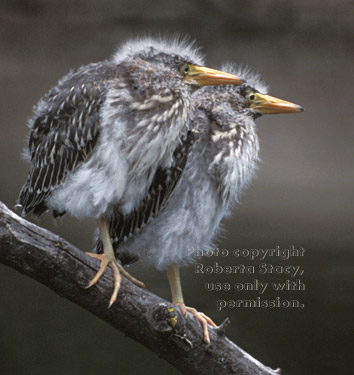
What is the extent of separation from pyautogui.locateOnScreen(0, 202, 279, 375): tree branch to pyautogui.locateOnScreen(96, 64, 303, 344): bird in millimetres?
71

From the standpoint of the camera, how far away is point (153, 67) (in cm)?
182

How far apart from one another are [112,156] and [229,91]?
20.5 inches

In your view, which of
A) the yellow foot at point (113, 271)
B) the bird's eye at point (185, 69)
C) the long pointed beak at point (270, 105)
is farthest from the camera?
the long pointed beak at point (270, 105)

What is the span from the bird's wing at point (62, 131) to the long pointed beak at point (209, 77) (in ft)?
0.86

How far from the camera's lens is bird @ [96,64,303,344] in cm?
195

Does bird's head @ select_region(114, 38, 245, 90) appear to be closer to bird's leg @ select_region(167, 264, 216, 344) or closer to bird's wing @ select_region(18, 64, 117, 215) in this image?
bird's wing @ select_region(18, 64, 117, 215)

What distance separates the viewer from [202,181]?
1956 millimetres

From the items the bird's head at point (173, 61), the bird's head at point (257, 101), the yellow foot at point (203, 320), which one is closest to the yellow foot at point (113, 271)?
the yellow foot at point (203, 320)

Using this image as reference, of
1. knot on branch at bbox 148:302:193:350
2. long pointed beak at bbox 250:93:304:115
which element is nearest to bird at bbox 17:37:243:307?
knot on branch at bbox 148:302:193:350

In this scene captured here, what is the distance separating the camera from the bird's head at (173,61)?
1832 millimetres

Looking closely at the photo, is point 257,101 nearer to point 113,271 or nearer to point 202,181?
point 202,181

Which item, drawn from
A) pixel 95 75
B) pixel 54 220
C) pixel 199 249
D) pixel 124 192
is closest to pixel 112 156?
pixel 124 192

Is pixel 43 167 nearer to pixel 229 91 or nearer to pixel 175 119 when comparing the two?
pixel 175 119

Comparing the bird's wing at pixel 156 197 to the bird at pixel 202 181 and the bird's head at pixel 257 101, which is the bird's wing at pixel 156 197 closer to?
the bird at pixel 202 181
